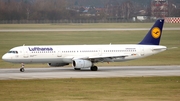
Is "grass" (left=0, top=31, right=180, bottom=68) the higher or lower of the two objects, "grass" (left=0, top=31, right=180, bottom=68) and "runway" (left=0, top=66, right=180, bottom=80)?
the higher

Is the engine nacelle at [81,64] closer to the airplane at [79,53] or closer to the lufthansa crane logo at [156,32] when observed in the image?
the airplane at [79,53]

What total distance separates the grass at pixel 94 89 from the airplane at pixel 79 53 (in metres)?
9.92

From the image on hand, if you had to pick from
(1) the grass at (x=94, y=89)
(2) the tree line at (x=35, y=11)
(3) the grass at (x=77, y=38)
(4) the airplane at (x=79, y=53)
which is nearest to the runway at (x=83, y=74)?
(4) the airplane at (x=79, y=53)

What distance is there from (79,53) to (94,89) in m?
17.9

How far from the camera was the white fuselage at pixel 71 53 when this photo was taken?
54000 millimetres

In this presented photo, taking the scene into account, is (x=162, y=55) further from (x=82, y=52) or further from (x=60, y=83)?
(x=60, y=83)

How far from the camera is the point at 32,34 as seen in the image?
11562 cm

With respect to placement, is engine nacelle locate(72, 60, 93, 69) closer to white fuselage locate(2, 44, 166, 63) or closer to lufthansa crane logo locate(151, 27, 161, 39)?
white fuselage locate(2, 44, 166, 63)

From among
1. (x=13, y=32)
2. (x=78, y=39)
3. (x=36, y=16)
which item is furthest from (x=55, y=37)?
(x=36, y=16)

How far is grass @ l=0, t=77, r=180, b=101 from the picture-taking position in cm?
3412

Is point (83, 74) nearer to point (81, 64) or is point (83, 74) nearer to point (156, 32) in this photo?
point (81, 64)

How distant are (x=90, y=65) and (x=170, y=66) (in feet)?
35.0

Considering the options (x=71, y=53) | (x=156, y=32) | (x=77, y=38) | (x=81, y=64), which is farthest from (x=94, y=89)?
(x=77, y=38)

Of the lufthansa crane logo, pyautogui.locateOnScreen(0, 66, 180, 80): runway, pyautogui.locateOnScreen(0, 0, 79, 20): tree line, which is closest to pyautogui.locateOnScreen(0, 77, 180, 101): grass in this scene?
pyautogui.locateOnScreen(0, 66, 180, 80): runway
